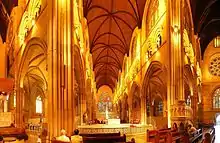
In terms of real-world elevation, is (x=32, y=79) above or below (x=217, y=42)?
below

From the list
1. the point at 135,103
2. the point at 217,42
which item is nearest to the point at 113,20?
the point at 135,103

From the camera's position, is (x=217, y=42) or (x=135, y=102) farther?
(x=217, y=42)

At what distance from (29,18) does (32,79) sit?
1301 cm

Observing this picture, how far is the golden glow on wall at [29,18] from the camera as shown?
66.5ft

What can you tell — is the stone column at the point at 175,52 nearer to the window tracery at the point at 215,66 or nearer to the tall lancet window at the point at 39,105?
the tall lancet window at the point at 39,105

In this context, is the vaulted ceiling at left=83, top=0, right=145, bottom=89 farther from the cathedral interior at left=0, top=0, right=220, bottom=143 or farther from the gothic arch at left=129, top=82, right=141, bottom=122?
the gothic arch at left=129, top=82, right=141, bottom=122

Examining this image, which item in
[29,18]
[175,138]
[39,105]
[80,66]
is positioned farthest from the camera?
[39,105]

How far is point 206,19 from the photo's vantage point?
1694 inches

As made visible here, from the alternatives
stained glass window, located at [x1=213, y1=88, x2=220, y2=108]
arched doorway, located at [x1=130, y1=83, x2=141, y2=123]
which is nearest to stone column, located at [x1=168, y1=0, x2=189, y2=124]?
arched doorway, located at [x1=130, y1=83, x2=141, y2=123]

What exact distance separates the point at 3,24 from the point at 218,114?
33.1 meters

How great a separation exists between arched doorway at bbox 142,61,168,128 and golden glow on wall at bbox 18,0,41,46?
34.8 ft

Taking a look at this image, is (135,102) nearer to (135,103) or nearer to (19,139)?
(135,103)

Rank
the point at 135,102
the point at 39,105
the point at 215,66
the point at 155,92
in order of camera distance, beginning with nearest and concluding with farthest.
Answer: the point at 39,105 → the point at 155,92 → the point at 135,102 → the point at 215,66

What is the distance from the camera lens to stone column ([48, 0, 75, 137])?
15195mm
